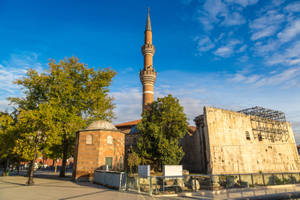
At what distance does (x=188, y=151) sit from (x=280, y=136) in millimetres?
17320

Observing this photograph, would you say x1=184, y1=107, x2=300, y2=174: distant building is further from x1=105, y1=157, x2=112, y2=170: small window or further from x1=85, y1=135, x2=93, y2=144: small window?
x1=85, y1=135, x2=93, y2=144: small window

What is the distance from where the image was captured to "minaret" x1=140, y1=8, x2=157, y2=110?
3706 cm

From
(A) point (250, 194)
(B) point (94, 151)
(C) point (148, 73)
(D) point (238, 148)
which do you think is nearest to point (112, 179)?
(B) point (94, 151)

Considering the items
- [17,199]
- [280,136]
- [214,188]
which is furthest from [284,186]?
[280,136]

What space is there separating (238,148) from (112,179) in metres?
20.2

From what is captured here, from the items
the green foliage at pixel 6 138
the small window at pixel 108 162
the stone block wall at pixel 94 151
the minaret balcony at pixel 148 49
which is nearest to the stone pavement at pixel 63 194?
the stone block wall at pixel 94 151

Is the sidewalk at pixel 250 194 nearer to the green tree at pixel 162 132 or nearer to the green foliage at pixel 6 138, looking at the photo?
the green tree at pixel 162 132

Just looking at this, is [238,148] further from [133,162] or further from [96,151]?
[96,151]

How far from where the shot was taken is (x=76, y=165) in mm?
18016

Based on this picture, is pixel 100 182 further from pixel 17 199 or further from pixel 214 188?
pixel 214 188

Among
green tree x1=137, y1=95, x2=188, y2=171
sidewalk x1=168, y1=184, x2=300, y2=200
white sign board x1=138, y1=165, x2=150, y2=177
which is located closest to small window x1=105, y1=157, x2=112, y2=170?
green tree x1=137, y1=95, x2=188, y2=171

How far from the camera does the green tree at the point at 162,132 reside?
21.2m

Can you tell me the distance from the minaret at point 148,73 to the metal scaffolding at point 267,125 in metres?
16.8

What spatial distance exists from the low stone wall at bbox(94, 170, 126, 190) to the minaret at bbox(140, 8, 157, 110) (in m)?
21.2
